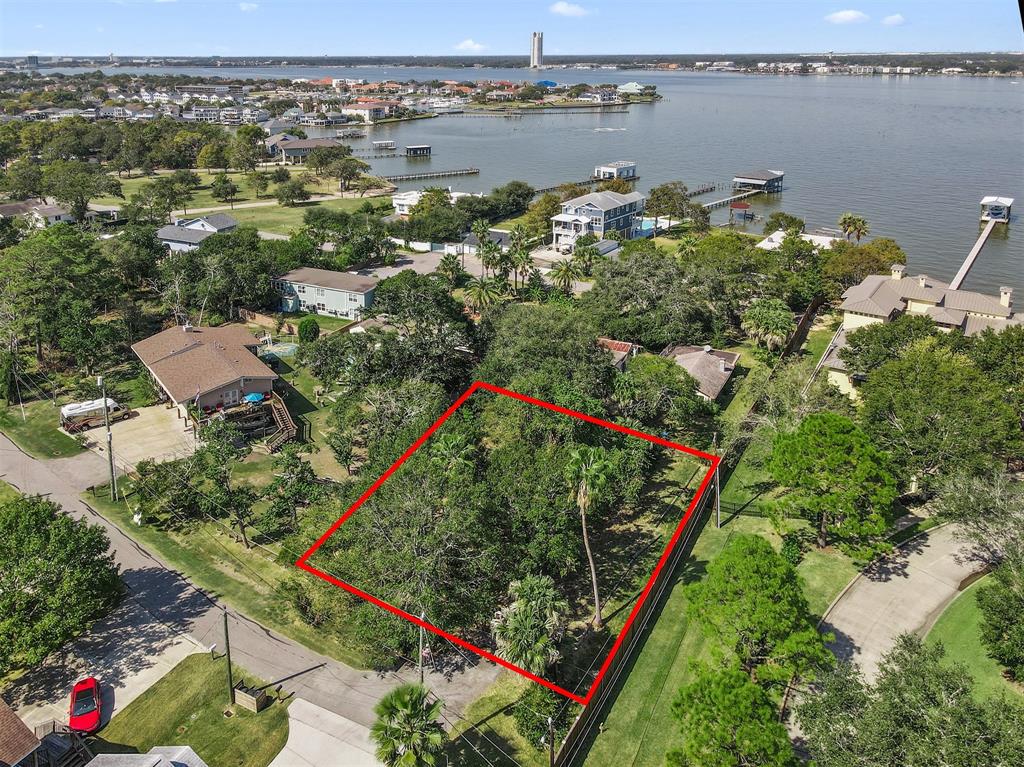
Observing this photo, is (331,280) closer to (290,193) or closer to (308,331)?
(308,331)

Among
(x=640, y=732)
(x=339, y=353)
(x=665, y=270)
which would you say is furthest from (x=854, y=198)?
(x=640, y=732)

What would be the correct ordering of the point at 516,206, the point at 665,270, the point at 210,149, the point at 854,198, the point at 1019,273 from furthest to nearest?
1. the point at 210,149
2. the point at 854,198
3. the point at 516,206
4. the point at 1019,273
5. the point at 665,270

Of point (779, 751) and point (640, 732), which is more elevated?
point (779, 751)

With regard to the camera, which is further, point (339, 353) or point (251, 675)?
point (339, 353)

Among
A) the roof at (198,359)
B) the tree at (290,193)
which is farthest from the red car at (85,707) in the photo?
the tree at (290,193)

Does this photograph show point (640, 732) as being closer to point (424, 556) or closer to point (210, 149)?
point (424, 556)

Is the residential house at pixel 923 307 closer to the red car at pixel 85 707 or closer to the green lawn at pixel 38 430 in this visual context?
the red car at pixel 85 707

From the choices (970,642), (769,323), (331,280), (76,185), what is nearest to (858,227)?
(769,323)
